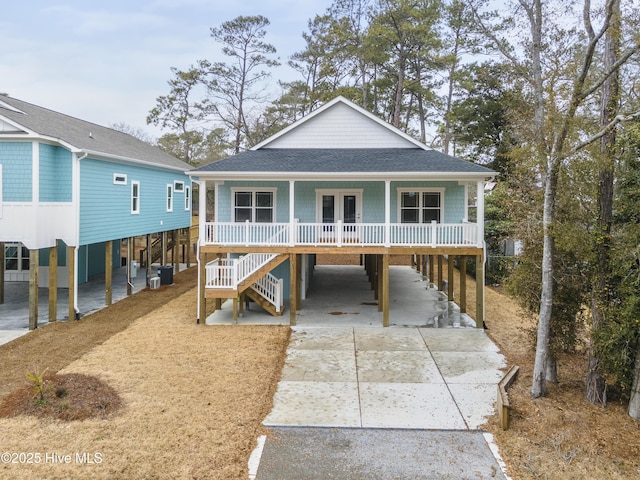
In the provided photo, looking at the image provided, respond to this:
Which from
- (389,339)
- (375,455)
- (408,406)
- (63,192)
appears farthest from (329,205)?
(375,455)

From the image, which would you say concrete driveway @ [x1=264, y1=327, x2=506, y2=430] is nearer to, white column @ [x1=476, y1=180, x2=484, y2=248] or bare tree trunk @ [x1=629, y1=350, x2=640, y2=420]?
bare tree trunk @ [x1=629, y1=350, x2=640, y2=420]

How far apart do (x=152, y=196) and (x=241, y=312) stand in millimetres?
8642

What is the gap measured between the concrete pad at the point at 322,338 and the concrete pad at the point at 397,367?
85 cm

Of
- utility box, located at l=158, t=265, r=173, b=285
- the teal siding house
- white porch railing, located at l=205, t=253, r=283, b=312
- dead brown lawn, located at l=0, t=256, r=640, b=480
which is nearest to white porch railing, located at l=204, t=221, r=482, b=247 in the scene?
white porch railing, located at l=205, t=253, r=283, b=312

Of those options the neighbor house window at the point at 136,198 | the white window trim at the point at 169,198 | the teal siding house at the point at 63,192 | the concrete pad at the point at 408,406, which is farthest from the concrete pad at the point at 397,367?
the white window trim at the point at 169,198

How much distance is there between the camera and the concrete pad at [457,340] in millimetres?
11500

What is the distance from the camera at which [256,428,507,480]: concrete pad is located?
19.4 feet

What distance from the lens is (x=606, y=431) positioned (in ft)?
22.9

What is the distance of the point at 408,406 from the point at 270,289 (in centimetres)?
782

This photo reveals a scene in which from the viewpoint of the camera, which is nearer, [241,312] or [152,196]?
[241,312]

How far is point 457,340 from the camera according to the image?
40.1ft

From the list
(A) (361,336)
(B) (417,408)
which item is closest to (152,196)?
(A) (361,336)

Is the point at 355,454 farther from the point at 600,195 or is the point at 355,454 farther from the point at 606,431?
the point at 600,195

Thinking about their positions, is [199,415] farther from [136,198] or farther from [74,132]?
[136,198]
